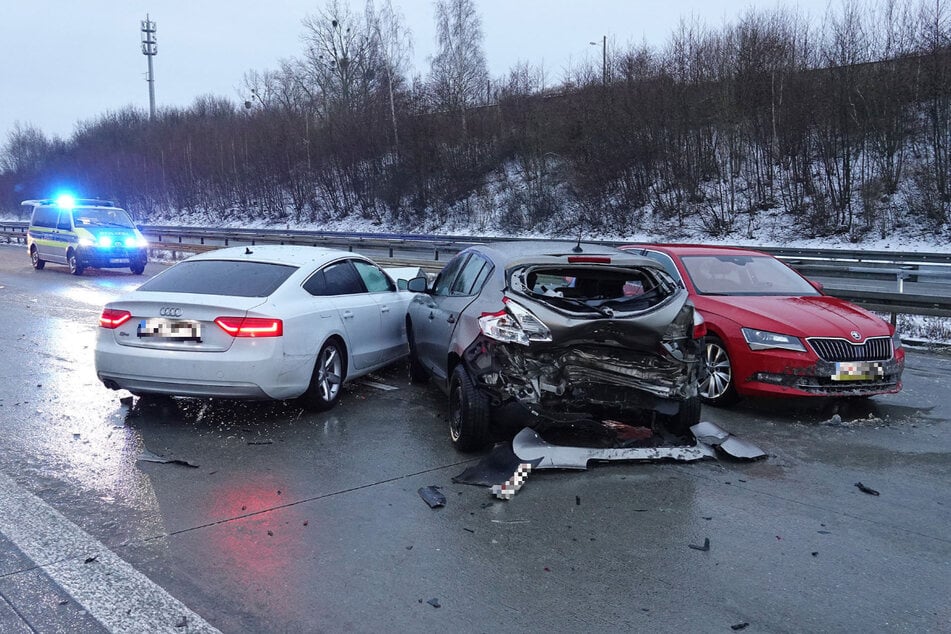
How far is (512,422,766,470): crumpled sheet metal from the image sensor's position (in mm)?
5281

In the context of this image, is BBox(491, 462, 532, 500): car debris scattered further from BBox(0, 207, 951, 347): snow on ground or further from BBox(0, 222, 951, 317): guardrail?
BBox(0, 222, 951, 317): guardrail

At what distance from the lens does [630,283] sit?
598cm

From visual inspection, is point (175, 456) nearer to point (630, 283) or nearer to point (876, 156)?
point (630, 283)

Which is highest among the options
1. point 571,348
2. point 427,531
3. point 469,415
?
point 571,348

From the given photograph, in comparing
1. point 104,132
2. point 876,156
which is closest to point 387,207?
point 876,156

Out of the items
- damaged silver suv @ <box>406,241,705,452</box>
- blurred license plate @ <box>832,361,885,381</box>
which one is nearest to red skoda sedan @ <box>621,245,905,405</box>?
blurred license plate @ <box>832,361,885,381</box>

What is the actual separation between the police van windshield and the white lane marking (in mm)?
19740

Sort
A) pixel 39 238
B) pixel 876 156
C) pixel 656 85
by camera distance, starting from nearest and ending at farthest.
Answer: pixel 39 238
pixel 876 156
pixel 656 85

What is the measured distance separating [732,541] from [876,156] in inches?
1139

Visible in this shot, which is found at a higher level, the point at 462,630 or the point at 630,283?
the point at 630,283

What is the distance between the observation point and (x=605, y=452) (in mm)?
5398

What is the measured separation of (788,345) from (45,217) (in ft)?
76.3

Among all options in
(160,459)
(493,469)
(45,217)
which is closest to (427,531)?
(493,469)

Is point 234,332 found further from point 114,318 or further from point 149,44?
point 149,44
